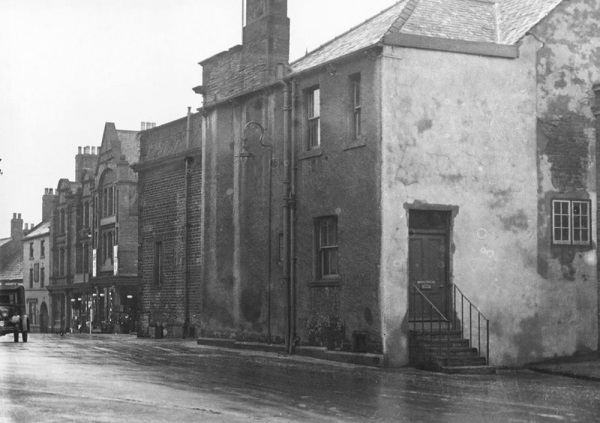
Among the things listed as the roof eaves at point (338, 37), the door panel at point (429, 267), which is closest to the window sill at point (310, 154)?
the roof eaves at point (338, 37)

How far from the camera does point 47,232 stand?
71438mm

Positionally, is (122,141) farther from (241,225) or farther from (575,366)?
(575,366)

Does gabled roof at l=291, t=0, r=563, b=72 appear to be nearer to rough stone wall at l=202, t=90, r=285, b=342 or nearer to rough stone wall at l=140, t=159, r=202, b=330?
rough stone wall at l=202, t=90, r=285, b=342

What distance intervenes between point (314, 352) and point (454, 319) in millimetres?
3610

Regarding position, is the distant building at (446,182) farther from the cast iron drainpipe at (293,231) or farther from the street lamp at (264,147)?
the street lamp at (264,147)

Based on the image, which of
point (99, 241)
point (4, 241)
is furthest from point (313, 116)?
point (4, 241)

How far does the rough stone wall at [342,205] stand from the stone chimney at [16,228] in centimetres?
6165

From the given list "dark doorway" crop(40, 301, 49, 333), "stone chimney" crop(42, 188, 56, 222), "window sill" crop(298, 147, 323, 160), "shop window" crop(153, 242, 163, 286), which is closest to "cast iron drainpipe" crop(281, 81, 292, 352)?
"window sill" crop(298, 147, 323, 160)

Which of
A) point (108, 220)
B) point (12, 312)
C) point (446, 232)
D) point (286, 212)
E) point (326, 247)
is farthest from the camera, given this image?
point (108, 220)

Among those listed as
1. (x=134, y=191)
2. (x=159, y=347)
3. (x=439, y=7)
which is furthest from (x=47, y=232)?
(x=439, y=7)

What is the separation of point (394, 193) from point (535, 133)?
3884 millimetres

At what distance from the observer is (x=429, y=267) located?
2112cm

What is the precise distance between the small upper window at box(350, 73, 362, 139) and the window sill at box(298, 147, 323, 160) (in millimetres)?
1379

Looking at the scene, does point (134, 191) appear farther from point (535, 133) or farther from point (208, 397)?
point (208, 397)
